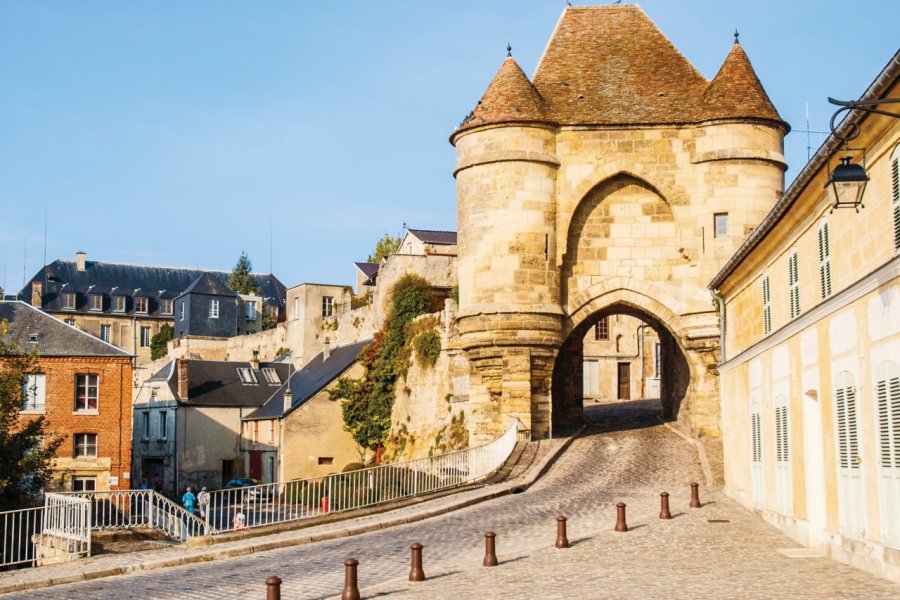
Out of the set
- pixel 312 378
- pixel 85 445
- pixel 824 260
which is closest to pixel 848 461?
pixel 824 260

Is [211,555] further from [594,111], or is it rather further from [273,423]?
[273,423]

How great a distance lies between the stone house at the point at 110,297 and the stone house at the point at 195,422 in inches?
1390

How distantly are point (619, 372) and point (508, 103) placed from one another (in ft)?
80.7

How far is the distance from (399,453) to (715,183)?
18.2 metres

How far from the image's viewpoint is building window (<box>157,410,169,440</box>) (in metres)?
57.0

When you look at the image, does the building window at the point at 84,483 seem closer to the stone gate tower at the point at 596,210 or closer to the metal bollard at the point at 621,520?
the stone gate tower at the point at 596,210

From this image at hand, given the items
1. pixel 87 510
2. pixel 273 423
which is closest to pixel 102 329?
pixel 273 423

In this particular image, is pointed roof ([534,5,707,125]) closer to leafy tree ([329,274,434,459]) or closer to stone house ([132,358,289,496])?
leafy tree ([329,274,434,459])

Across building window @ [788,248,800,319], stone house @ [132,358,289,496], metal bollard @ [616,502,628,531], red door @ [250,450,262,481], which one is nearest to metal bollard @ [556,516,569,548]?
metal bollard @ [616,502,628,531]

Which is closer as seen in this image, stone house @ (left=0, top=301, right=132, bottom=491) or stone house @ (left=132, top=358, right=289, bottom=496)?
stone house @ (left=0, top=301, right=132, bottom=491)

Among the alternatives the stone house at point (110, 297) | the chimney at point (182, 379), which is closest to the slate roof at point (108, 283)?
the stone house at point (110, 297)

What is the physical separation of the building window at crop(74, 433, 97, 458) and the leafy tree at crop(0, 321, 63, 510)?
14158 mm

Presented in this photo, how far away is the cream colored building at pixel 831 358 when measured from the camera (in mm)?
11891

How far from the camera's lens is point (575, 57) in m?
32.5
